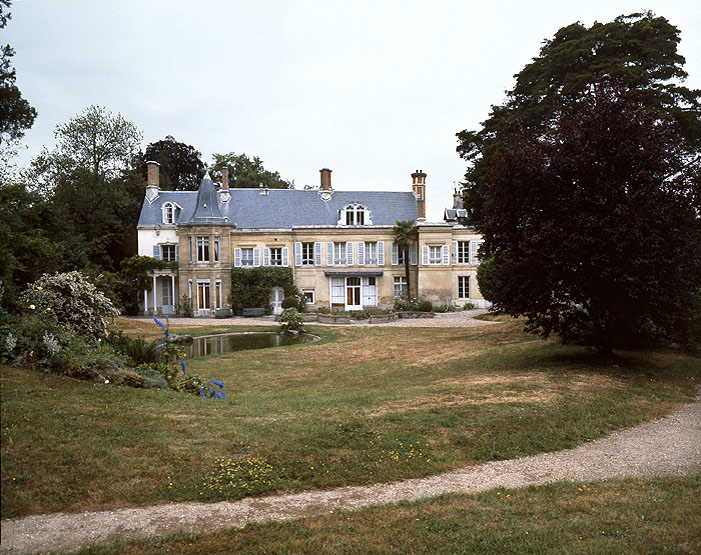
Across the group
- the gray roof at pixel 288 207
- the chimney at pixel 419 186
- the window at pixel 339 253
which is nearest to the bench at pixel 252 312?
the gray roof at pixel 288 207

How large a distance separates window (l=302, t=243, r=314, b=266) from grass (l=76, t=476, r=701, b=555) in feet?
97.8

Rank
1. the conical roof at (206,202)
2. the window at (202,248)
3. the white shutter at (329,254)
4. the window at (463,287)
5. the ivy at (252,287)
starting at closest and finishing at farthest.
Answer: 1. the ivy at (252,287)
2. the window at (202,248)
3. the conical roof at (206,202)
4. the white shutter at (329,254)
5. the window at (463,287)

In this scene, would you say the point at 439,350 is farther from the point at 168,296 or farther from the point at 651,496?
the point at 168,296

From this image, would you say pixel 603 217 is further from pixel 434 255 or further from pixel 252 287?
pixel 252 287

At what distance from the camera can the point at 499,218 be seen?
38.1 feet

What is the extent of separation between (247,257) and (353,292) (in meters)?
7.76

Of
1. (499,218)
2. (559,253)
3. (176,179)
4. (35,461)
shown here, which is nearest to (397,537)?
(35,461)

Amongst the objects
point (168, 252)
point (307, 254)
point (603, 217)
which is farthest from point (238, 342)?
point (168, 252)

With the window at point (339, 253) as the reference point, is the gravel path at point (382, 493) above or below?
below

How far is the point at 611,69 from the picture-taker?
1535cm

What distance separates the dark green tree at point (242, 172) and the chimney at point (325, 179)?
12.1 metres

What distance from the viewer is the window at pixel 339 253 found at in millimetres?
34406

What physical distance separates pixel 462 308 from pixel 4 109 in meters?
28.0

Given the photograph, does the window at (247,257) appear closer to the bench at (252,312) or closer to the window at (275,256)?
the window at (275,256)
